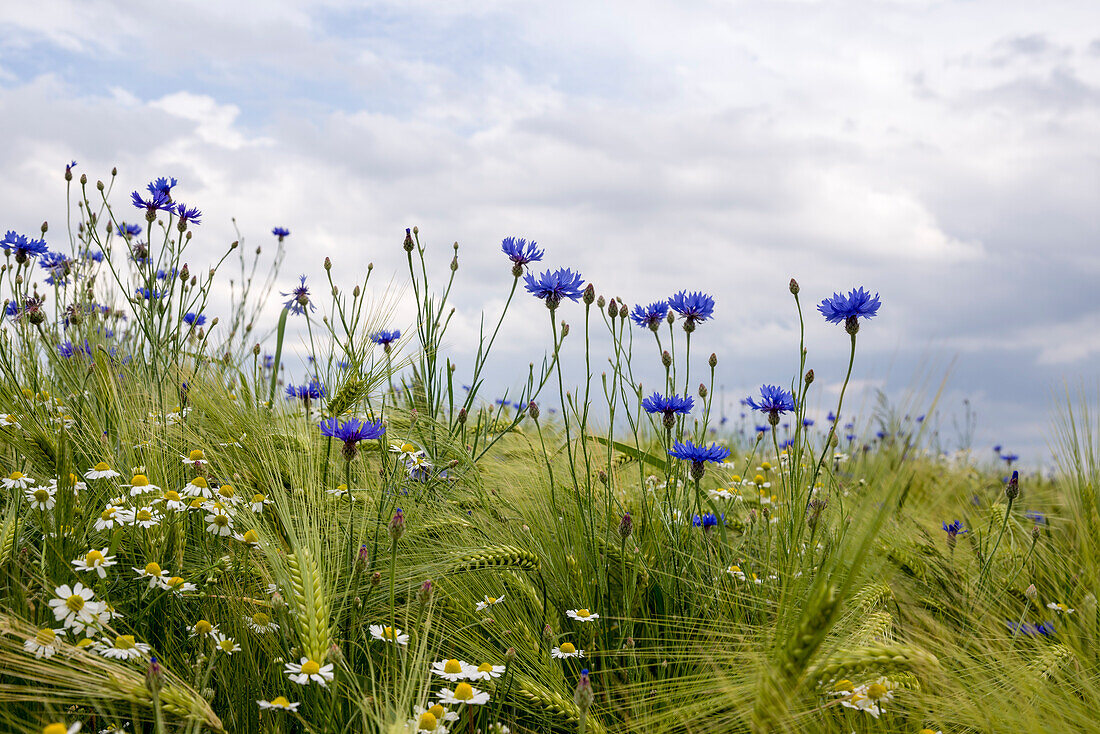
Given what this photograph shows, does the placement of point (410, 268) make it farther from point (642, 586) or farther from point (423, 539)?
point (642, 586)

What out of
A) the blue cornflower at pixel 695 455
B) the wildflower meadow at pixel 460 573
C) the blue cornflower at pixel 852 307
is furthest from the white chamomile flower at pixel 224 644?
the blue cornflower at pixel 852 307

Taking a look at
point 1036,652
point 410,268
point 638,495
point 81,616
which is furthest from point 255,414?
point 1036,652

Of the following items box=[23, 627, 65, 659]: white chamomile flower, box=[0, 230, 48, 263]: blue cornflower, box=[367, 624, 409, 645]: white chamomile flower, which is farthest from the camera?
box=[0, 230, 48, 263]: blue cornflower

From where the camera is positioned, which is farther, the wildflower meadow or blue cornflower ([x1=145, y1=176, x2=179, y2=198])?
blue cornflower ([x1=145, y1=176, x2=179, y2=198])

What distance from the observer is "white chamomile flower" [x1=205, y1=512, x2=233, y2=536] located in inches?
84.9

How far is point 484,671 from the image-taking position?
1.78m

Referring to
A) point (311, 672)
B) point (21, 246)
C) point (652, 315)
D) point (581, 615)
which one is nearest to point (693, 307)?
point (652, 315)

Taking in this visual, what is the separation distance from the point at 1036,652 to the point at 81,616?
249 centimetres

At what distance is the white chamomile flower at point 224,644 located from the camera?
1830 millimetres

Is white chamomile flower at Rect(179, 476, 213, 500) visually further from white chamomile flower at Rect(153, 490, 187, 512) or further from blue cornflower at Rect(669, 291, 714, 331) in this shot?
blue cornflower at Rect(669, 291, 714, 331)

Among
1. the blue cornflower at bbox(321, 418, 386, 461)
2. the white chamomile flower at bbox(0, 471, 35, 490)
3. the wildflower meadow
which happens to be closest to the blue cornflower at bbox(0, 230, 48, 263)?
the wildflower meadow

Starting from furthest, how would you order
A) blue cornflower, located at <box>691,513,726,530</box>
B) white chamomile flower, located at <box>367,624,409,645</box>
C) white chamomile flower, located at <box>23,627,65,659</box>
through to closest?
blue cornflower, located at <box>691,513,726,530</box> < white chamomile flower, located at <box>367,624,409,645</box> < white chamomile flower, located at <box>23,627,65,659</box>

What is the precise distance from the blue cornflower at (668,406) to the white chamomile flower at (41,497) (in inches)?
70.3

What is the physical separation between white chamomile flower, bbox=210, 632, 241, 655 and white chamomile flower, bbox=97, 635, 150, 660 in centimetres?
20
